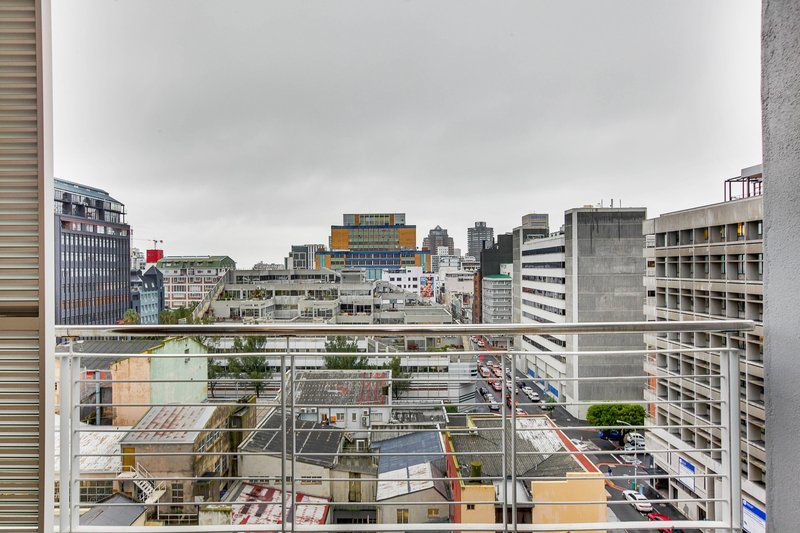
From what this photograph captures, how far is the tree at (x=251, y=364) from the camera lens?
176 centimetres

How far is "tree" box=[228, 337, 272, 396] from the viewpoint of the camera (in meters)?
1.76

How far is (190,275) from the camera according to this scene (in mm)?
5059

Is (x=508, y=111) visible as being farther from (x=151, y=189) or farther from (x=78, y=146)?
(x=151, y=189)

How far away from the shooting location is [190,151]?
3967 mm

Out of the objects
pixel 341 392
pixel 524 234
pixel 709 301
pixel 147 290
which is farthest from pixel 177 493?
pixel 524 234

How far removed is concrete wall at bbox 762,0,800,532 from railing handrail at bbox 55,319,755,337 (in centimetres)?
26

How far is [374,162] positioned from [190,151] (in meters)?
1.99

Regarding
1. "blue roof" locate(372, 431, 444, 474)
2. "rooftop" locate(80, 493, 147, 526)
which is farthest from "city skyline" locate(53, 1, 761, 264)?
"blue roof" locate(372, 431, 444, 474)

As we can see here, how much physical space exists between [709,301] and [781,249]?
3.17 metres

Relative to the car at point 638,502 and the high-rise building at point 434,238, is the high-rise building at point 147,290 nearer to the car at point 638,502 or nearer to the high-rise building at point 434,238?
the car at point 638,502

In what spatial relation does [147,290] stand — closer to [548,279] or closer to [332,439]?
[332,439]

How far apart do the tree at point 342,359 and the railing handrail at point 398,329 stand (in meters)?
0.41

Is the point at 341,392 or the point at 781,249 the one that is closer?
the point at 781,249

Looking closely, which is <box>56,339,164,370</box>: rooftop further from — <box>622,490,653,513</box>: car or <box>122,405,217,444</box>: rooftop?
<box>622,490,653,513</box>: car
